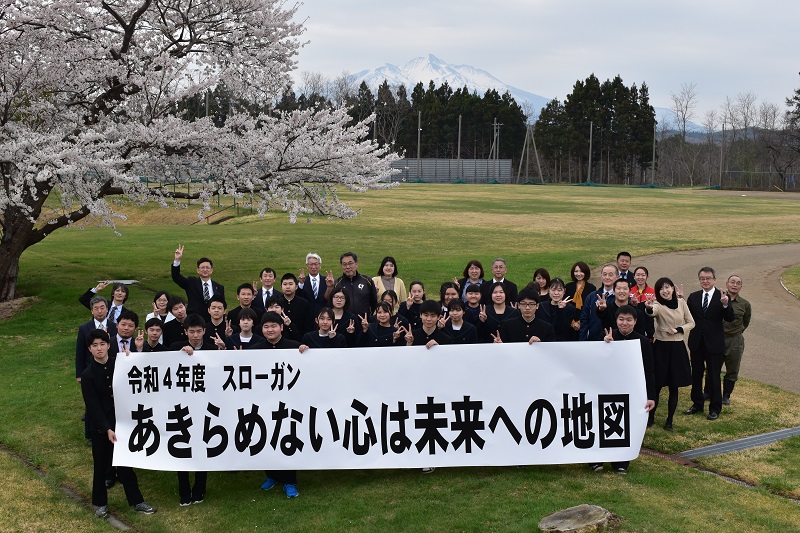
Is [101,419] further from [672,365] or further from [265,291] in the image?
[672,365]

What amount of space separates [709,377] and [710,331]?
776 millimetres

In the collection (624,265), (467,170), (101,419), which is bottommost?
(101,419)

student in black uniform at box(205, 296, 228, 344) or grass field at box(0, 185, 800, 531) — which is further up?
student in black uniform at box(205, 296, 228, 344)

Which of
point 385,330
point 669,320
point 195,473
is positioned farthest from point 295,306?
point 669,320

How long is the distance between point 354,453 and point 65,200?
40.3ft

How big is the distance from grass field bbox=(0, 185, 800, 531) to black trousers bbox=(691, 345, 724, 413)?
0.86 ft

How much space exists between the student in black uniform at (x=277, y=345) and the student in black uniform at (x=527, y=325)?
2.20 m

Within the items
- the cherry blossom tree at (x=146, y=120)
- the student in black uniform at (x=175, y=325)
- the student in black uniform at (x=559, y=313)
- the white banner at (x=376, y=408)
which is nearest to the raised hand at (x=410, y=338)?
the white banner at (x=376, y=408)

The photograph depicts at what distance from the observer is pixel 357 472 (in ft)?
26.2

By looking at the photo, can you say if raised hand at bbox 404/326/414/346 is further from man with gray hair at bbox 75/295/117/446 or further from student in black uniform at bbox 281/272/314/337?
man with gray hair at bbox 75/295/117/446

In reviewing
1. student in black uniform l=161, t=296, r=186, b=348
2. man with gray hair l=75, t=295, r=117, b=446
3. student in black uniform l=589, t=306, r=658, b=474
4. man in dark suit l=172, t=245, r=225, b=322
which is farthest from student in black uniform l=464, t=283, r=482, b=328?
man with gray hair l=75, t=295, r=117, b=446

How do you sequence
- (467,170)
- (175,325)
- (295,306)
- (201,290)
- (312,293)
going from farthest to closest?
(467,170), (312,293), (201,290), (295,306), (175,325)

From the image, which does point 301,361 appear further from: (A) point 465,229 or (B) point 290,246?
(A) point 465,229

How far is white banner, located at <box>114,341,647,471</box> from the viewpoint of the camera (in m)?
7.40
